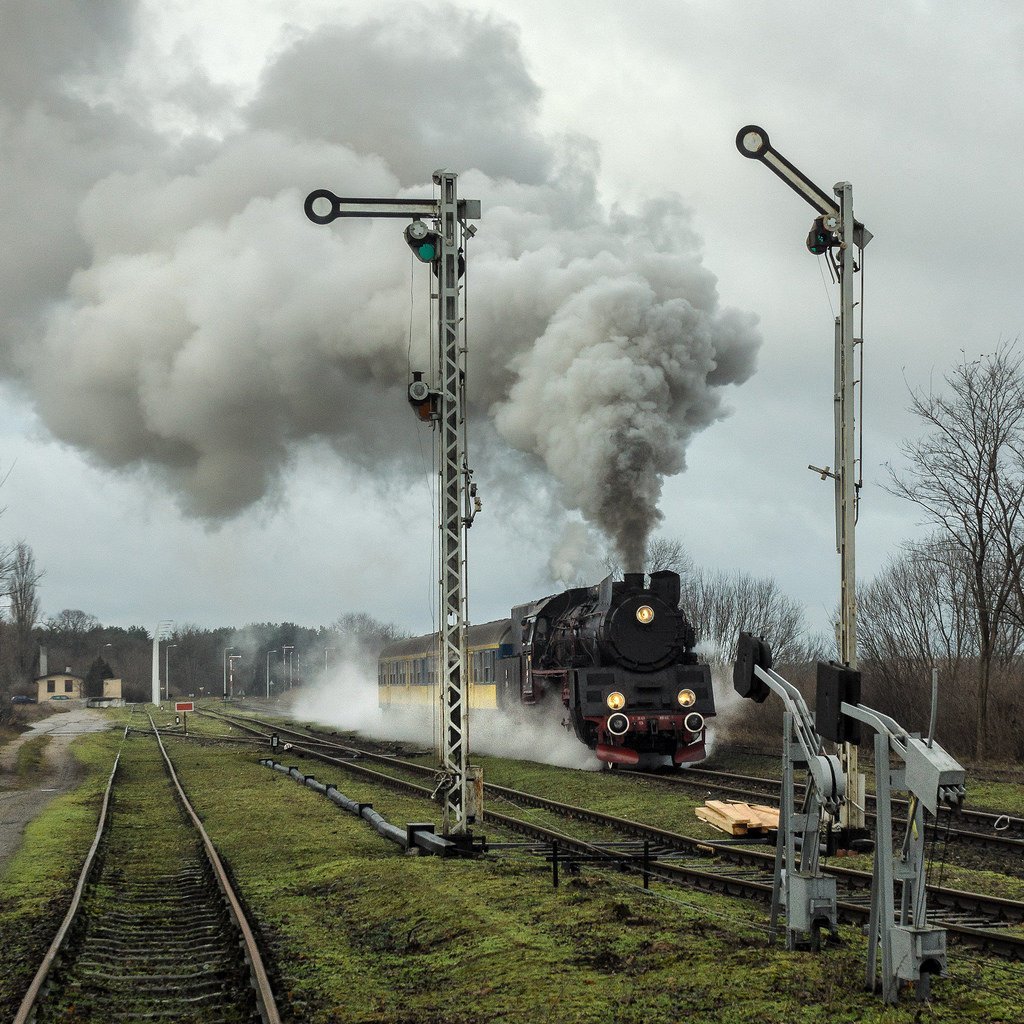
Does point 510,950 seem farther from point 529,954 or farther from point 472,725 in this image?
point 472,725

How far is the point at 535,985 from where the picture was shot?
6652 mm

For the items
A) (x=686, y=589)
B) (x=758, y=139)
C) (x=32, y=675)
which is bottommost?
(x=32, y=675)

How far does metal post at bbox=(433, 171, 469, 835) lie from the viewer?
1195 centimetres

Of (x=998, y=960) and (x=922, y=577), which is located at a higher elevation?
(x=922, y=577)

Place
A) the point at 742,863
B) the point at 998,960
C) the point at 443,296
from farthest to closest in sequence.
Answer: the point at 443,296
the point at 742,863
the point at 998,960

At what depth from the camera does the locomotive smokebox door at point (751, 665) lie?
768 centimetres

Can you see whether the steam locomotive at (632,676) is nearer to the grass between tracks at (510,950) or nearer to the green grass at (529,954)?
the grass between tracks at (510,950)

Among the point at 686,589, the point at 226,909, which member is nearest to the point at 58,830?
the point at 226,909

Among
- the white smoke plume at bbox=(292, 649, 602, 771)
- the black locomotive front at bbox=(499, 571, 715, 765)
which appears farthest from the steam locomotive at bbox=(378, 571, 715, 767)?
the white smoke plume at bbox=(292, 649, 602, 771)

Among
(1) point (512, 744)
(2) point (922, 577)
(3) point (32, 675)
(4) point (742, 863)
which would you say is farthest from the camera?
(3) point (32, 675)

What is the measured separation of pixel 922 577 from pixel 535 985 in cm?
3958

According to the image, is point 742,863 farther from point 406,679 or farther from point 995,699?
point 406,679

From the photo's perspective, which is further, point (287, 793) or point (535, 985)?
point (287, 793)

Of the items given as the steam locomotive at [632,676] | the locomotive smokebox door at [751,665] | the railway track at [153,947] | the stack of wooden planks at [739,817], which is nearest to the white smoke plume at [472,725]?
the steam locomotive at [632,676]
